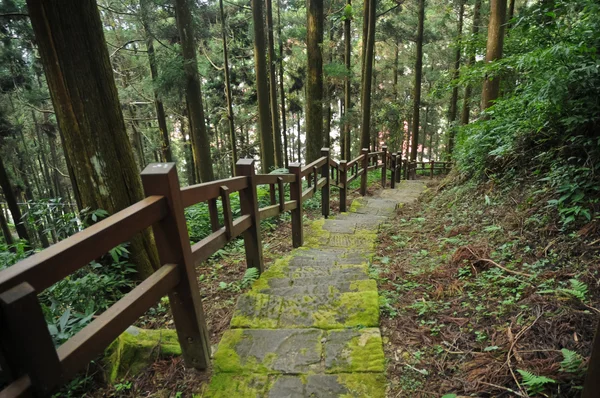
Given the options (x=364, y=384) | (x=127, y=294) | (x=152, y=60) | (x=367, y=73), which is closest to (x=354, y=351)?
(x=364, y=384)

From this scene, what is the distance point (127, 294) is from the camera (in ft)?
5.80

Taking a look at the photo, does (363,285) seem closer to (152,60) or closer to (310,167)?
(310,167)

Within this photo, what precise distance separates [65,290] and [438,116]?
90.6ft

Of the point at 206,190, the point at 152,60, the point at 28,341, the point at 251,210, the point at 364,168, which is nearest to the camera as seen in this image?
the point at 28,341

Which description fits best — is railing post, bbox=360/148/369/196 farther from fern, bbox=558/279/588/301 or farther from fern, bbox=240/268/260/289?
fern, bbox=558/279/588/301

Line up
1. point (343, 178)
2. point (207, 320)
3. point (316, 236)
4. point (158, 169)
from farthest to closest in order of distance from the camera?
1. point (343, 178)
2. point (316, 236)
3. point (207, 320)
4. point (158, 169)

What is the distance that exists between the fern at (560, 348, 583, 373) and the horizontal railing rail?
2.14 m

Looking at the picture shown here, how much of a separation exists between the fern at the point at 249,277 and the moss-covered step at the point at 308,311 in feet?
1.47

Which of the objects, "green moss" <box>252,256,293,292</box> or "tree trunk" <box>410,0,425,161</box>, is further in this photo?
"tree trunk" <box>410,0,425,161</box>

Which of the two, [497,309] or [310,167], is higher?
[310,167]

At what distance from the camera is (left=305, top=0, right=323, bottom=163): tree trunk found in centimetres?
988

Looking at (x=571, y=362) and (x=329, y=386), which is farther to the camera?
(x=329, y=386)

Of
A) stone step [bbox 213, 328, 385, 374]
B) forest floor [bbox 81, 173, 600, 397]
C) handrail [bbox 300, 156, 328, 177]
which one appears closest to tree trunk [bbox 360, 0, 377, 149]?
handrail [bbox 300, 156, 328, 177]

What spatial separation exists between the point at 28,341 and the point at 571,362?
2484 millimetres
